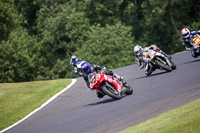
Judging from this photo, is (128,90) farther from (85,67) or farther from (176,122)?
(176,122)

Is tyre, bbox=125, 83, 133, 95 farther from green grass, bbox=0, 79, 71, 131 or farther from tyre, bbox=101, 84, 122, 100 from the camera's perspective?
green grass, bbox=0, 79, 71, 131

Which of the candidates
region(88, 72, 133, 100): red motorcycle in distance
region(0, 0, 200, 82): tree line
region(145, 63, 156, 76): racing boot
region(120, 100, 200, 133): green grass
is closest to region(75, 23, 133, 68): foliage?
region(0, 0, 200, 82): tree line

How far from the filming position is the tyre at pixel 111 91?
1365cm

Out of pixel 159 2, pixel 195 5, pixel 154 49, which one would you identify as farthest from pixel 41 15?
pixel 154 49

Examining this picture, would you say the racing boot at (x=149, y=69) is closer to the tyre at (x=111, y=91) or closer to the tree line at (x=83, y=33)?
the tyre at (x=111, y=91)

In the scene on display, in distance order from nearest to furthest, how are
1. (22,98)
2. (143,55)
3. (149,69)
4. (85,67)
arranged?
(85,67)
(143,55)
(149,69)
(22,98)

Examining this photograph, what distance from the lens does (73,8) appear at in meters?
54.2

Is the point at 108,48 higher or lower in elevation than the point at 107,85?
lower

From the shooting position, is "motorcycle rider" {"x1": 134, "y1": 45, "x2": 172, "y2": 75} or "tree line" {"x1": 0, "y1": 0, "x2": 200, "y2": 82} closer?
"motorcycle rider" {"x1": 134, "y1": 45, "x2": 172, "y2": 75}

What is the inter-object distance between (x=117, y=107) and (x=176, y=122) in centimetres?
430

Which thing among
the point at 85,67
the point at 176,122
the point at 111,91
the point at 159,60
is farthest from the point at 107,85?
the point at 176,122

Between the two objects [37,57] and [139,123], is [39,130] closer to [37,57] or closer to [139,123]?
[139,123]

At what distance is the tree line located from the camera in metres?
48.4

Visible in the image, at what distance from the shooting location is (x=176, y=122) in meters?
8.69
